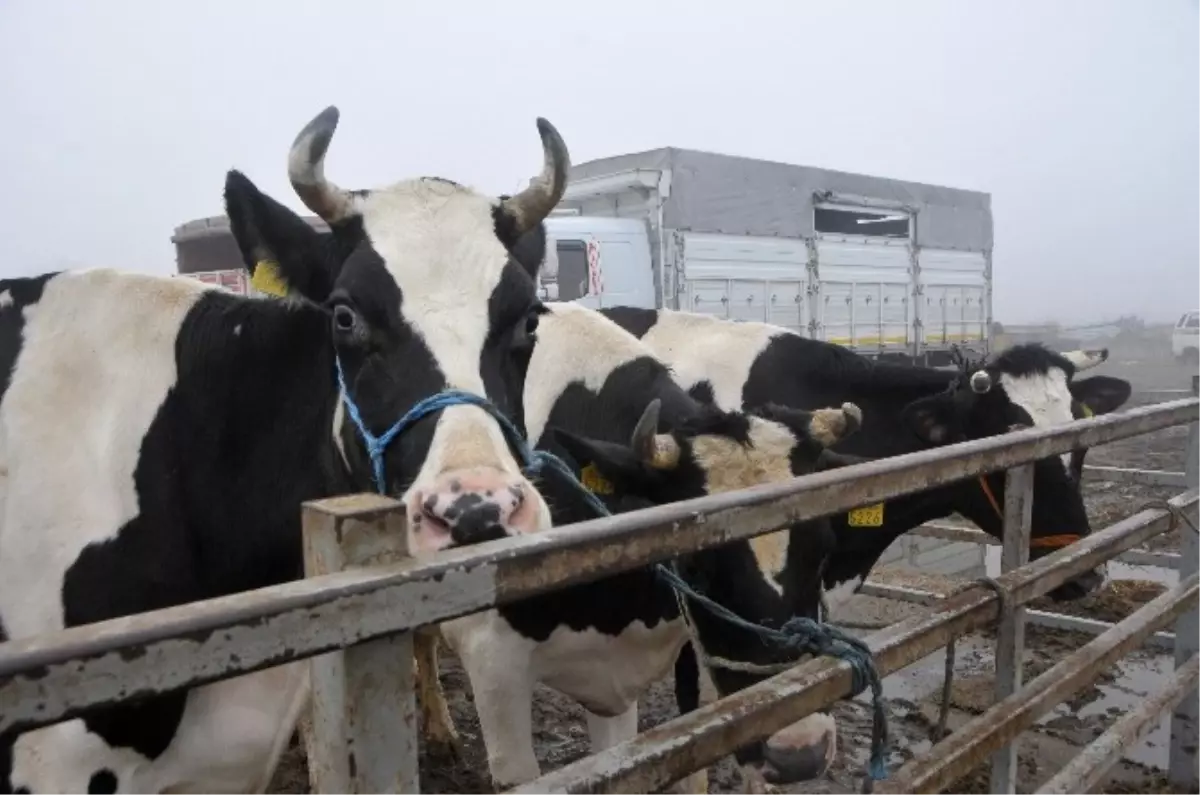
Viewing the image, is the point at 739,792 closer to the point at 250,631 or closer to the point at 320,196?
the point at 320,196

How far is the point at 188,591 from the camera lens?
2523mm

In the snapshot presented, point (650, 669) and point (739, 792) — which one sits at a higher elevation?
point (650, 669)

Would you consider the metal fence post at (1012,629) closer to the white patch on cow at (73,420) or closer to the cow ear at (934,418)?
the cow ear at (934,418)

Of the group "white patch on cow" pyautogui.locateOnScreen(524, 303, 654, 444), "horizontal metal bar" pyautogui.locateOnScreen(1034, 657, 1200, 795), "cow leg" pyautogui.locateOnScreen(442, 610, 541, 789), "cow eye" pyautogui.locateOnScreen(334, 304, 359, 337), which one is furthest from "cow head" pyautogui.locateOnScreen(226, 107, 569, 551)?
"horizontal metal bar" pyautogui.locateOnScreen(1034, 657, 1200, 795)

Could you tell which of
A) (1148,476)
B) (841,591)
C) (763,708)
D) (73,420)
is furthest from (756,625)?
(1148,476)

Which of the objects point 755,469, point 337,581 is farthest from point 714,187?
point 337,581

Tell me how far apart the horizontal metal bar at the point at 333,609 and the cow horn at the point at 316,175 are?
159cm

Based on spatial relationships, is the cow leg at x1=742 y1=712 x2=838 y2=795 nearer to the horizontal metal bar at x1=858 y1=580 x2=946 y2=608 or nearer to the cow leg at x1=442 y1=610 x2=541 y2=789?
the cow leg at x1=442 y1=610 x2=541 y2=789

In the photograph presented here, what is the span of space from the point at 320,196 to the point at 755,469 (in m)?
1.62

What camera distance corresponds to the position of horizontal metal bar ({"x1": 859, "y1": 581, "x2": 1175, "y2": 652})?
544 centimetres

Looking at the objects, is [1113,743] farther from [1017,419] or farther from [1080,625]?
[1080,625]

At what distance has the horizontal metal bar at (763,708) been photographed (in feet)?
4.52

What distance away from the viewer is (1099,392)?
5574mm

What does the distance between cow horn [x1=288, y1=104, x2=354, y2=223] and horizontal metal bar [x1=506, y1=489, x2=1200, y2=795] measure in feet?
5.76
